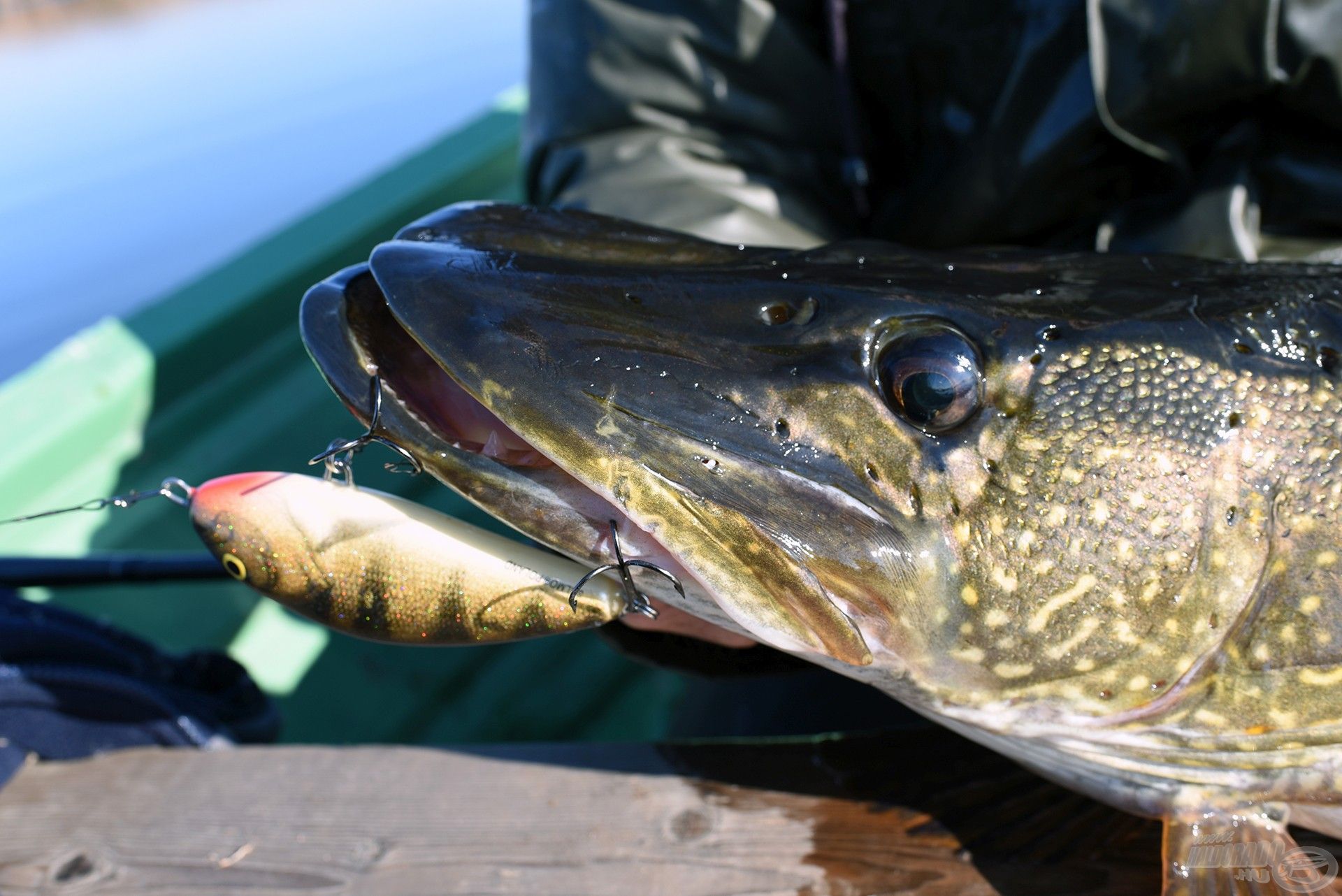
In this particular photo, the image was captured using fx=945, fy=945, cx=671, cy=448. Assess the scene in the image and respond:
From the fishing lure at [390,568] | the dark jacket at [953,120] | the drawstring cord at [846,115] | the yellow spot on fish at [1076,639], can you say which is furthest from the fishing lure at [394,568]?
the drawstring cord at [846,115]

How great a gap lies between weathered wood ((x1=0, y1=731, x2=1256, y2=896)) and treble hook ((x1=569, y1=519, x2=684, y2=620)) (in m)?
0.50

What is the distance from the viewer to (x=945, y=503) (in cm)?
103

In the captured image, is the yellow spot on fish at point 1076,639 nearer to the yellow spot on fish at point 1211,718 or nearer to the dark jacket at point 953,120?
the yellow spot on fish at point 1211,718

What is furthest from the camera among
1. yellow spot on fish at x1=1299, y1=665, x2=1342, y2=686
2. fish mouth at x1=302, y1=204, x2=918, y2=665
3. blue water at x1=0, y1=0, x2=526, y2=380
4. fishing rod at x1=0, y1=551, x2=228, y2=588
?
blue water at x1=0, y1=0, x2=526, y2=380

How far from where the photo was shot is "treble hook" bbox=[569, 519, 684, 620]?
1.00 metres

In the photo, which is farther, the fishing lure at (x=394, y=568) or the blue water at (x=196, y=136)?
the blue water at (x=196, y=136)

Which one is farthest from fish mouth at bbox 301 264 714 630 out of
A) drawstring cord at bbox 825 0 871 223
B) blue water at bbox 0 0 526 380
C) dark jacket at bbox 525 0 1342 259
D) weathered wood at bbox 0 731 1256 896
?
blue water at bbox 0 0 526 380

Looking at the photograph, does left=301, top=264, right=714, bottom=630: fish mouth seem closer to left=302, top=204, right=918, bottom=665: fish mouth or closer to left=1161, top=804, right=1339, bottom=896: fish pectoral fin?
left=302, top=204, right=918, bottom=665: fish mouth

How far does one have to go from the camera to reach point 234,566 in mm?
1073

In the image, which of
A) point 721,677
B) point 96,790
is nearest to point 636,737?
point 721,677

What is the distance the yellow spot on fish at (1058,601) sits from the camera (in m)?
1.05

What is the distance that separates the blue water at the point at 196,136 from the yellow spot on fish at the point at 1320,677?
5.53 meters

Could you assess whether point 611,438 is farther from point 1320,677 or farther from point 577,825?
point 1320,677

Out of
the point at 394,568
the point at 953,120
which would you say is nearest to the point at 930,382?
the point at 394,568
